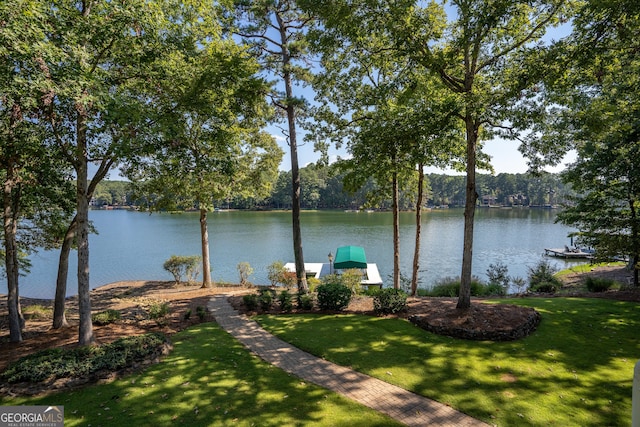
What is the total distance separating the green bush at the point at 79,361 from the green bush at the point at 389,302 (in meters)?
6.37

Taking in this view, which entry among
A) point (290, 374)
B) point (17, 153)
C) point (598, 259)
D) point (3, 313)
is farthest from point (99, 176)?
point (598, 259)

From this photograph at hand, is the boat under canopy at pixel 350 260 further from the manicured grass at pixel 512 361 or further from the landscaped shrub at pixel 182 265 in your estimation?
the manicured grass at pixel 512 361

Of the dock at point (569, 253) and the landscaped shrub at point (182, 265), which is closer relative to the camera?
the landscaped shrub at point (182, 265)

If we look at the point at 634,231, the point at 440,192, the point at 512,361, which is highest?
the point at 440,192

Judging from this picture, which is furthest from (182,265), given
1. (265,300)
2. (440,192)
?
(440,192)

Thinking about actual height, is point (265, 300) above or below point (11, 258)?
below

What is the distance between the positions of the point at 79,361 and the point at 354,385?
222 inches

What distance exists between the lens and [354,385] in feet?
20.9

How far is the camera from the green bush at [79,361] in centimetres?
616

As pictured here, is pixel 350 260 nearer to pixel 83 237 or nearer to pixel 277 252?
pixel 277 252

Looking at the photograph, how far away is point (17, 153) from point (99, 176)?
168cm

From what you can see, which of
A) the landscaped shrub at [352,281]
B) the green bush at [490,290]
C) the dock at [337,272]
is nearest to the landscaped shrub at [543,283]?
the green bush at [490,290]

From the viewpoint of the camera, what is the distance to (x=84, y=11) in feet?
23.4

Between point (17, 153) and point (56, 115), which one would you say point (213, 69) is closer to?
point (56, 115)
